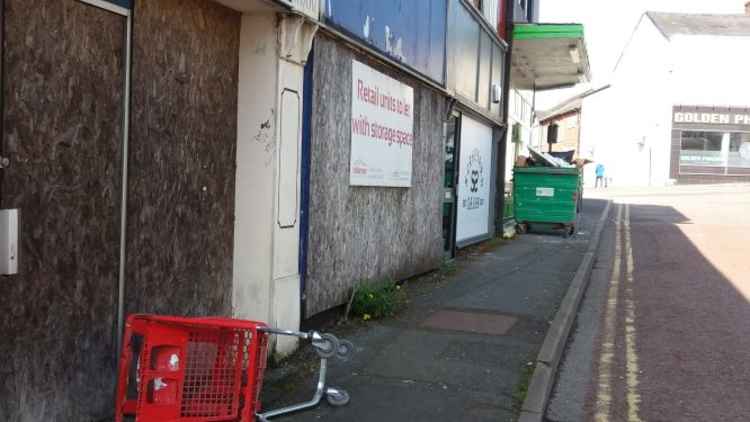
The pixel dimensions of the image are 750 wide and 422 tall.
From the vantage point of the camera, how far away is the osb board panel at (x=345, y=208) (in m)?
6.21

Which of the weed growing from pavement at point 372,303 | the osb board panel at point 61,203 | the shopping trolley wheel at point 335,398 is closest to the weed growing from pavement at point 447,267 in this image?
the weed growing from pavement at point 372,303

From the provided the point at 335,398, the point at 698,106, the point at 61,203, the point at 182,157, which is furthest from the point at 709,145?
the point at 61,203

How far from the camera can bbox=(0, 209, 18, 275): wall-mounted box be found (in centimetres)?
333

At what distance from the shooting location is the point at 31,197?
3.63 m

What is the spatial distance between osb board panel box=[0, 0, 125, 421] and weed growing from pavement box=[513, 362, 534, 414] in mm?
2580

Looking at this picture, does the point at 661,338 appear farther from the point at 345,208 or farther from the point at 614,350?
the point at 345,208

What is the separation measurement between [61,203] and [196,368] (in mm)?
1119

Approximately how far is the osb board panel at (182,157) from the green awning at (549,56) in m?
10.3

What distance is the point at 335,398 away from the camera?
465cm

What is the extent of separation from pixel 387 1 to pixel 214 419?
498cm

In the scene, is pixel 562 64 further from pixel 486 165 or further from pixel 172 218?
pixel 172 218

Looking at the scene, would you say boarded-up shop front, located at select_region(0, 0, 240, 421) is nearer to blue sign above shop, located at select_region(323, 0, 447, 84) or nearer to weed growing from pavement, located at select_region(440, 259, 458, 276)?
blue sign above shop, located at select_region(323, 0, 447, 84)

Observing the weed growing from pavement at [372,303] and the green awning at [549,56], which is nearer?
the weed growing from pavement at [372,303]

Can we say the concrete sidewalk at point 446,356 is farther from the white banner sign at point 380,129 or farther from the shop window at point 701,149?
the shop window at point 701,149
